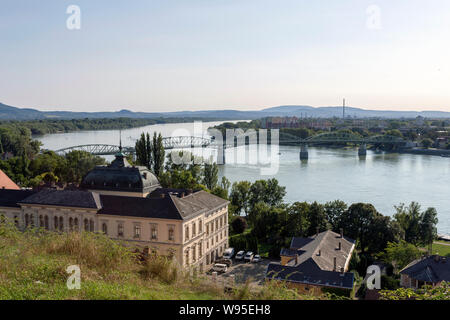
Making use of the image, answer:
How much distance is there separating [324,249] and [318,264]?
2345 millimetres

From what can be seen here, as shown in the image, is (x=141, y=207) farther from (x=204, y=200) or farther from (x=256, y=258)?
(x=256, y=258)

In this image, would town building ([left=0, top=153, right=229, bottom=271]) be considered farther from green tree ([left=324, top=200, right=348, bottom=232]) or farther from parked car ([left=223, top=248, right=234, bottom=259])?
green tree ([left=324, top=200, right=348, bottom=232])

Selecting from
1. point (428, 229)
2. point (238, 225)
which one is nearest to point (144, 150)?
point (238, 225)

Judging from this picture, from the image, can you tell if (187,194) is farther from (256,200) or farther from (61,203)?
(256,200)

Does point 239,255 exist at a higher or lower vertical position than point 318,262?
lower

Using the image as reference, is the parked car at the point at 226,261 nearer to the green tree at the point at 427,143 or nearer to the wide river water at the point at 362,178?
the wide river water at the point at 362,178

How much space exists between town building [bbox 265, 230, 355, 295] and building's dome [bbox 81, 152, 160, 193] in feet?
24.2

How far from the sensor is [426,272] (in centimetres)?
1708

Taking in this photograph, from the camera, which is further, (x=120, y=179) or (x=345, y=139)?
(x=345, y=139)

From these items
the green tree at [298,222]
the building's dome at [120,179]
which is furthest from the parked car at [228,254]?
the building's dome at [120,179]

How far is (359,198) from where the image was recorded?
112ft

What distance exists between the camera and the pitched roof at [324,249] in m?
17.9
